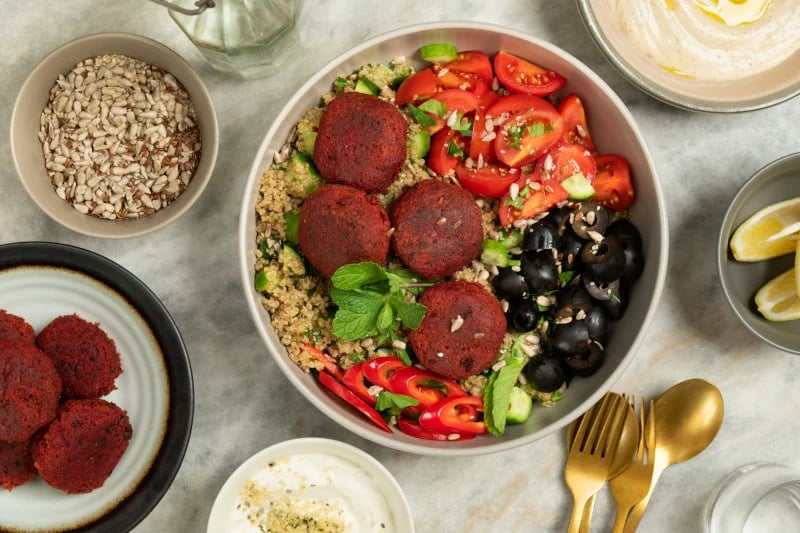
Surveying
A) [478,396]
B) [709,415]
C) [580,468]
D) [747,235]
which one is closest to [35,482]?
[478,396]

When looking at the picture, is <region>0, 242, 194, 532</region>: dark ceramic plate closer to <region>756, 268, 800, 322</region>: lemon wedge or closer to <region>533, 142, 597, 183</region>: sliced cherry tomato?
<region>533, 142, 597, 183</region>: sliced cherry tomato

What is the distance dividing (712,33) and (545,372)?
4.48ft

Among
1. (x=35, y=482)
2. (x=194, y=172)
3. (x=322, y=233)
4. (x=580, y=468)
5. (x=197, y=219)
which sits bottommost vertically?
(x=35, y=482)

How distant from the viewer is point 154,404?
2.62 m

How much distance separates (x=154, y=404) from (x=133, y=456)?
19cm

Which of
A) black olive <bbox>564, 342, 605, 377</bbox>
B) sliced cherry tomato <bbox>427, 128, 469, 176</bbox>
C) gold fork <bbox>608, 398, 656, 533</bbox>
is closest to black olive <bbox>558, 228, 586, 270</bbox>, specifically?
black olive <bbox>564, 342, 605, 377</bbox>

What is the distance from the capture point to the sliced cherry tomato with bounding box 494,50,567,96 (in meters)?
2.52

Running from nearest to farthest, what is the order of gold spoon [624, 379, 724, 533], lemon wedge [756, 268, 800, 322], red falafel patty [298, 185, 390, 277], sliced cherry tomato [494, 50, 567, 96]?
1. red falafel patty [298, 185, 390, 277]
2. sliced cherry tomato [494, 50, 567, 96]
3. lemon wedge [756, 268, 800, 322]
4. gold spoon [624, 379, 724, 533]

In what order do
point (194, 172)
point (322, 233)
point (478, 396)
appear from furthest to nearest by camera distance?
point (194, 172) < point (478, 396) < point (322, 233)

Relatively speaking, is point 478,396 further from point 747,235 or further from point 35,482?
point 35,482

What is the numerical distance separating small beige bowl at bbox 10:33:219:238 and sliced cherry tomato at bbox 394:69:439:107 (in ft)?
2.09

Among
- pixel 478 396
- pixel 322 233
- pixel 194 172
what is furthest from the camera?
pixel 194 172

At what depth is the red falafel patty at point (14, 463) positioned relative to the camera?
2.50 meters

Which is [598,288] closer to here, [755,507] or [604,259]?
[604,259]
